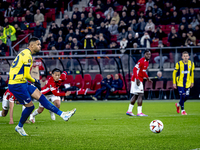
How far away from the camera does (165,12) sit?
21.7m

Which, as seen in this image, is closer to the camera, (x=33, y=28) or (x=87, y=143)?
(x=87, y=143)

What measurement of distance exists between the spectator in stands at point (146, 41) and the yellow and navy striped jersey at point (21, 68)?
13784 millimetres

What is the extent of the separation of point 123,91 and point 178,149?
14.3 m

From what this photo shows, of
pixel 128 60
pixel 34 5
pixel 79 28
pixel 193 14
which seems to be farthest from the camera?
pixel 34 5

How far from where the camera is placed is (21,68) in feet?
20.7

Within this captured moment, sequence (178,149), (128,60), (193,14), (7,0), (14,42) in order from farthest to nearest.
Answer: (7,0) < (14,42) < (193,14) < (128,60) < (178,149)

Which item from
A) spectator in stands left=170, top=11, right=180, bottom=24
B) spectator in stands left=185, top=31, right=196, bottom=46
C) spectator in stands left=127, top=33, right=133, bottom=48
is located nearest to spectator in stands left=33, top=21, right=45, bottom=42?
spectator in stands left=127, top=33, right=133, bottom=48

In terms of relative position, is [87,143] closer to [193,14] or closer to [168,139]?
[168,139]

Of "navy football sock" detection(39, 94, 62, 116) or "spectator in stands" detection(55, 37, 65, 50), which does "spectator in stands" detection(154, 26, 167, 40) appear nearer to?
"spectator in stands" detection(55, 37, 65, 50)

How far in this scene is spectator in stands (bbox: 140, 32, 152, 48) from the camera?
19484 mm

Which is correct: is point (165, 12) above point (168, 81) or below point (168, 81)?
above

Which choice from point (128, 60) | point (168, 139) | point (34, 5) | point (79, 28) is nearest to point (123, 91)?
point (128, 60)

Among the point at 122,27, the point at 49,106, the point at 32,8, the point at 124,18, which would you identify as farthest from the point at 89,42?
the point at 49,106

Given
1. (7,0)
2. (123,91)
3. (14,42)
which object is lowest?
(123,91)
